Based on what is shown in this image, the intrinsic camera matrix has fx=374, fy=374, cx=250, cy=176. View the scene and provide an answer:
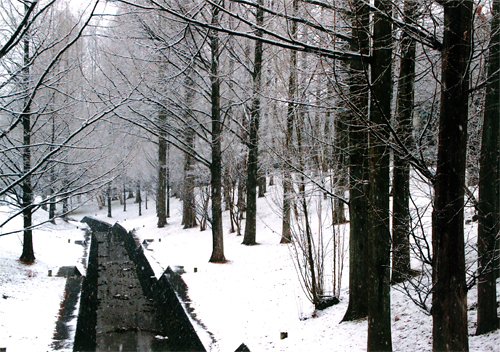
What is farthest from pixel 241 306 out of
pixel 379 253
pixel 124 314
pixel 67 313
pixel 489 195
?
pixel 489 195

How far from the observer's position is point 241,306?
25.5ft

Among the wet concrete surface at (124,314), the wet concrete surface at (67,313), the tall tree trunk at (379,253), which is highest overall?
the tall tree trunk at (379,253)

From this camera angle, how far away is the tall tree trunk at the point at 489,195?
13.3 ft

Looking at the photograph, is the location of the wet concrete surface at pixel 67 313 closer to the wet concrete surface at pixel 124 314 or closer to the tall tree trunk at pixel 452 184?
the wet concrete surface at pixel 124 314

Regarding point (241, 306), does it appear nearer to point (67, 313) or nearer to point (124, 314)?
point (124, 314)

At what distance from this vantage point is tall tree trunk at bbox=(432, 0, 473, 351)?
9.53ft

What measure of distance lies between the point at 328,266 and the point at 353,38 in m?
6.57

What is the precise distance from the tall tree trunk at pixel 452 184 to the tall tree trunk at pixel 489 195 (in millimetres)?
1360

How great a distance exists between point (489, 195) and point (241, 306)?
5.21m

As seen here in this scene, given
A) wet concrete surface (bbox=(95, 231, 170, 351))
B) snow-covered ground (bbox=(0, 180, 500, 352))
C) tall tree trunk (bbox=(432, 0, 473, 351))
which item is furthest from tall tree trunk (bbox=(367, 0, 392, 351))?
wet concrete surface (bbox=(95, 231, 170, 351))

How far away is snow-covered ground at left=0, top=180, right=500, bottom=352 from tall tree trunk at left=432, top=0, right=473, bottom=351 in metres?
1.28

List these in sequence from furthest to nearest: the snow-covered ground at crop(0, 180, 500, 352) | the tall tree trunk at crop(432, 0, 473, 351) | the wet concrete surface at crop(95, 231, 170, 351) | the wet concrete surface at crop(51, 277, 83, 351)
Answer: the wet concrete surface at crop(95, 231, 170, 351) → the wet concrete surface at crop(51, 277, 83, 351) → the snow-covered ground at crop(0, 180, 500, 352) → the tall tree trunk at crop(432, 0, 473, 351)

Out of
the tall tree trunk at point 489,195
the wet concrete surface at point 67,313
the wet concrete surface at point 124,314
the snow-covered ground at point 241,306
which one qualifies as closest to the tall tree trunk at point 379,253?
the snow-covered ground at point 241,306

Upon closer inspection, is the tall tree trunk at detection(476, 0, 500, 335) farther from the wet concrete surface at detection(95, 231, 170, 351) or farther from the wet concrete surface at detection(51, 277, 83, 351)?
the wet concrete surface at detection(51, 277, 83, 351)
